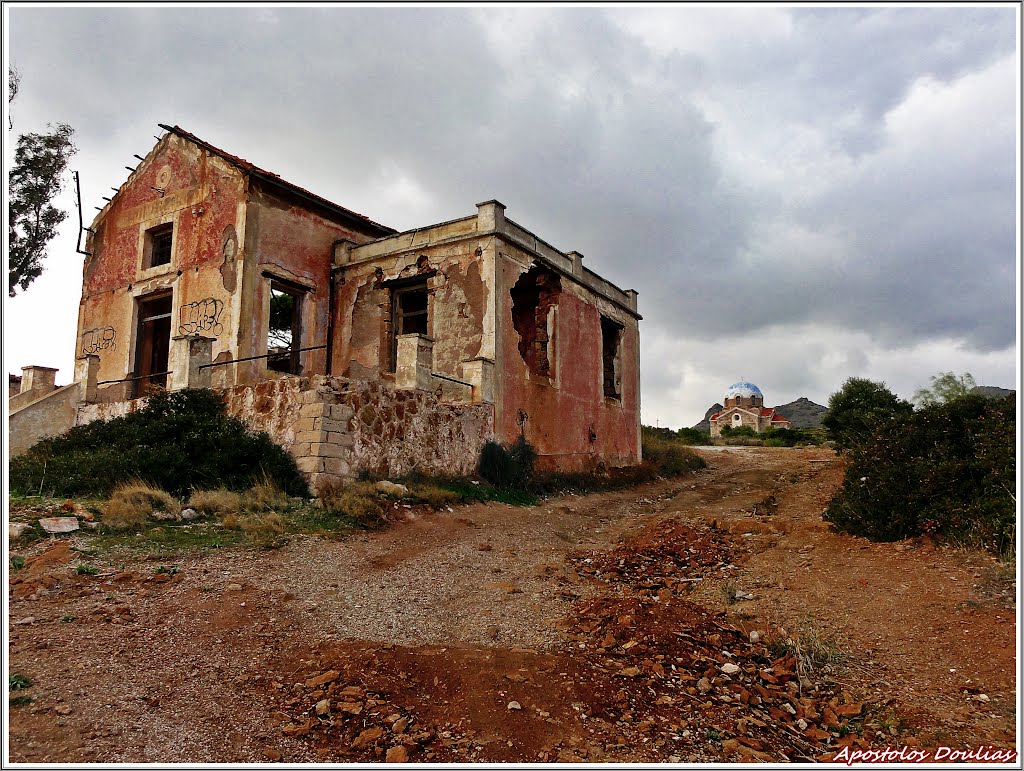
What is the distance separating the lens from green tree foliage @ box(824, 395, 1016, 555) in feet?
22.1

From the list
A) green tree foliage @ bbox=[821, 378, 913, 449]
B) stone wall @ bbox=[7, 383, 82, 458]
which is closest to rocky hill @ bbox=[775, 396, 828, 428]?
green tree foliage @ bbox=[821, 378, 913, 449]

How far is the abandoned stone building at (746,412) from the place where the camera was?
182 feet

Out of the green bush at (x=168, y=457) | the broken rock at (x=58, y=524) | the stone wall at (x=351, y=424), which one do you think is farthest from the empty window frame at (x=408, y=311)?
the broken rock at (x=58, y=524)

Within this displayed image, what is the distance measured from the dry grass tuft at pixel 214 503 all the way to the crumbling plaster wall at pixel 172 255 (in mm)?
6100

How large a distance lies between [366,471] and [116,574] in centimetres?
479

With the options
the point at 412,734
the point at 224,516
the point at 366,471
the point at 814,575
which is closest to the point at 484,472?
the point at 366,471

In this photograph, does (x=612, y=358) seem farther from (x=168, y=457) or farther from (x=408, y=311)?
(x=168, y=457)

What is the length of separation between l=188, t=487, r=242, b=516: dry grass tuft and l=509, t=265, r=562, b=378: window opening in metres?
8.62

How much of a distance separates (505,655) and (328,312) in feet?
42.2

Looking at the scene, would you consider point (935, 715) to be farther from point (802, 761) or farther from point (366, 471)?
point (366, 471)

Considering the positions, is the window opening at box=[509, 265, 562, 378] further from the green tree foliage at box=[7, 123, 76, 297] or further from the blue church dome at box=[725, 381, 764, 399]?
the blue church dome at box=[725, 381, 764, 399]

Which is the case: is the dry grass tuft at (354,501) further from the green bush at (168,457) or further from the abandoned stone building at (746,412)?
the abandoned stone building at (746,412)

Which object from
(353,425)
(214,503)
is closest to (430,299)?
(353,425)

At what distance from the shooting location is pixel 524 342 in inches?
661
